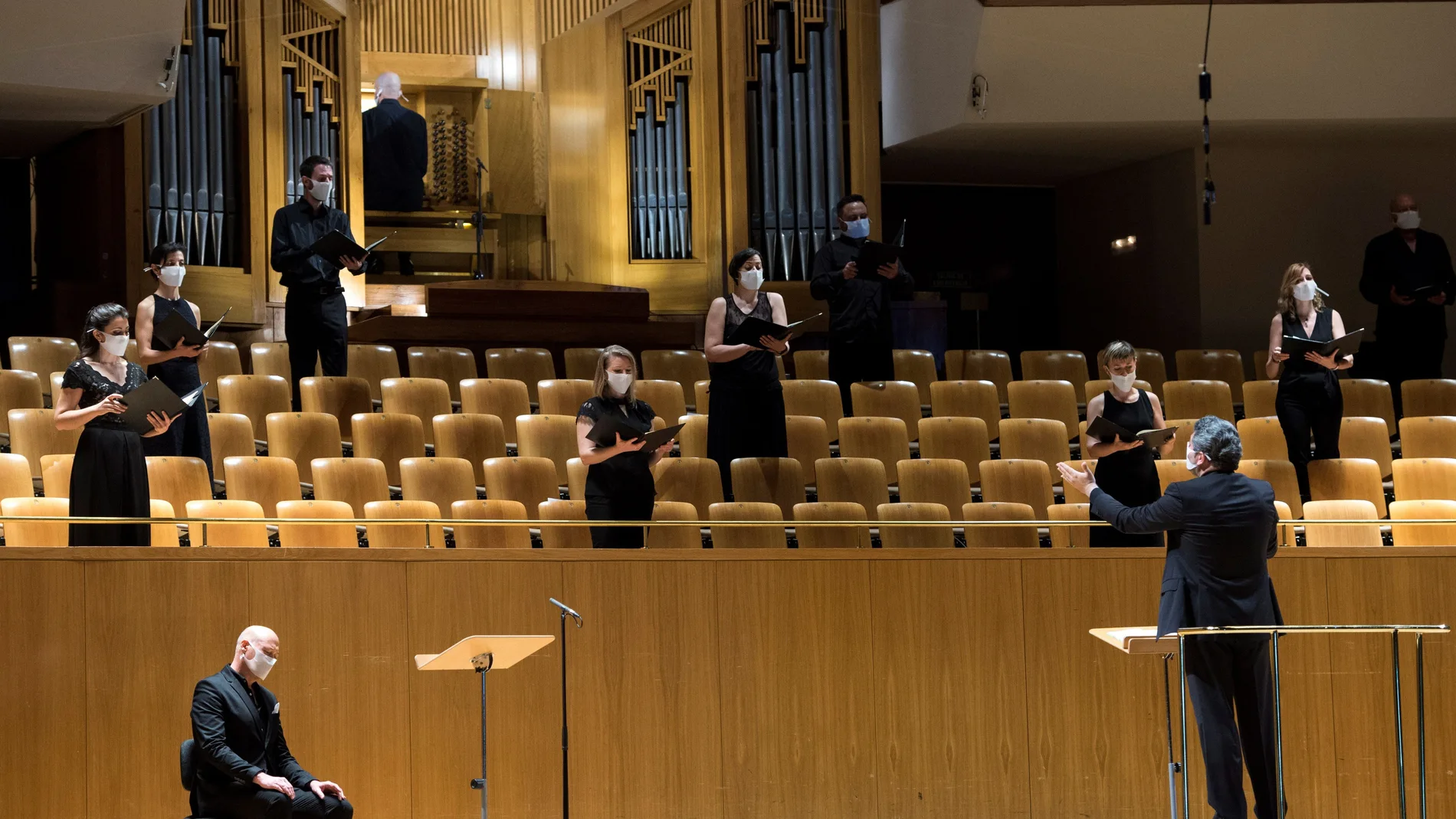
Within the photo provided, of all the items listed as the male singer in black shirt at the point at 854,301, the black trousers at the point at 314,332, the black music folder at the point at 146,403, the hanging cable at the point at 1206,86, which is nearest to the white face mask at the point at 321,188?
the black trousers at the point at 314,332

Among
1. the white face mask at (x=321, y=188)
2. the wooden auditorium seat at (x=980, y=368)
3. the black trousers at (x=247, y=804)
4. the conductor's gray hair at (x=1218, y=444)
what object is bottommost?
the black trousers at (x=247, y=804)

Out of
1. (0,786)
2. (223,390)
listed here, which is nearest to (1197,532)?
(0,786)

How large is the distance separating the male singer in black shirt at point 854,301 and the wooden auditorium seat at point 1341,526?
52.4 inches

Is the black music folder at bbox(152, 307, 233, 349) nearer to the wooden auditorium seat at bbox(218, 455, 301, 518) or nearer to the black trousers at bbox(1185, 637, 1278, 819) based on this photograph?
the wooden auditorium seat at bbox(218, 455, 301, 518)

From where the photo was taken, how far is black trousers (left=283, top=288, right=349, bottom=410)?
15.2 ft

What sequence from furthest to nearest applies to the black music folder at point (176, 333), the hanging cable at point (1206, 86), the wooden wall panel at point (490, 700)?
the hanging cable at point (1206, 86) < the black music folder at point (176, 333) < the wooden wall panel at point (490, 700)

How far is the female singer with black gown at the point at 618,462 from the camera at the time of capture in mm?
3451

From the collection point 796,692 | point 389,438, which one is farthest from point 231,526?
point 796,692

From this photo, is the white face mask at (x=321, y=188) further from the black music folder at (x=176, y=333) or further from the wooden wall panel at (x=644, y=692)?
the wooden wall panel at (x=644, y=692)

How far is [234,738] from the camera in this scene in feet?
9.25

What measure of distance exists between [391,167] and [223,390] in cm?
235

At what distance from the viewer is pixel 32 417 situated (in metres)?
4.03

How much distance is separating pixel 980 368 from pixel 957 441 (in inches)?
39.5

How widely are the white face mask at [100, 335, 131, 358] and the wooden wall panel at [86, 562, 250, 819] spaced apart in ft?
1.83
